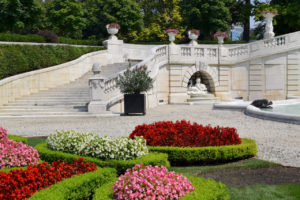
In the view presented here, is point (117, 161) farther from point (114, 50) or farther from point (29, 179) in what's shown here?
point (114, 50)

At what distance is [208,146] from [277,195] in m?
2.24

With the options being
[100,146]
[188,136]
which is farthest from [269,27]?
[100,146]

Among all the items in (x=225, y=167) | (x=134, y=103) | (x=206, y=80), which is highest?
(x=206, y=80)

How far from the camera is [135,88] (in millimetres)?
15461

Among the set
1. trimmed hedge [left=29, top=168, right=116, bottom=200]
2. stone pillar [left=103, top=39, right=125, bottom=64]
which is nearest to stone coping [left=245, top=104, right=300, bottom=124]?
trimmed hedge [left=29, top=168, right=116, bottom=200]

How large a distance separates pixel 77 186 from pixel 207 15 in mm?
37140

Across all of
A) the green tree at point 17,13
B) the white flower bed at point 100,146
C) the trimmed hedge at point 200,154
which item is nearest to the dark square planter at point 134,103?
the white flower bed at point 100,146

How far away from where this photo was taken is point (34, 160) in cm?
576

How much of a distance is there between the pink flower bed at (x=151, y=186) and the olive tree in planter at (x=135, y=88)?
1162 cm

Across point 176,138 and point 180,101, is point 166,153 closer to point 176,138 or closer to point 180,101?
point 176,138

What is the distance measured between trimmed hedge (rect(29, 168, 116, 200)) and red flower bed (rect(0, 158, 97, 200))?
0.49ft

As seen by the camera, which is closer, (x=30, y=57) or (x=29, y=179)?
(x=29, y=179)

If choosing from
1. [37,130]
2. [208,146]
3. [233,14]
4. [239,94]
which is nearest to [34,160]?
[208,146]

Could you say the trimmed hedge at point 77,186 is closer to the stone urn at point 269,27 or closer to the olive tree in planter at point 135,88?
the olive tree in planter at point 135,88
